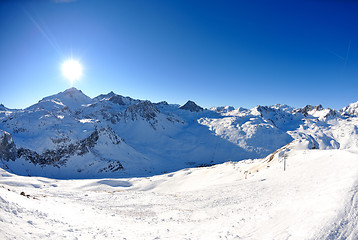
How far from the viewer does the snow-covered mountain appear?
74.1m

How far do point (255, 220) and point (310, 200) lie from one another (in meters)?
4.66

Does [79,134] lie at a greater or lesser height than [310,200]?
greater

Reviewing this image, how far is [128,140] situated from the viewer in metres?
142

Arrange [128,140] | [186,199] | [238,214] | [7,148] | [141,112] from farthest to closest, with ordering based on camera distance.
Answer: [141,112] < [128,140] < [7,148] < [186,199] < [238,214]

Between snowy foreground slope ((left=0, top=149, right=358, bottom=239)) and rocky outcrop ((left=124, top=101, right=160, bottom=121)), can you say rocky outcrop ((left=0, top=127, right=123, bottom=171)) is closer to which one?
snowy foreground slope ((left=0, top=149, right=358, bottom=239))

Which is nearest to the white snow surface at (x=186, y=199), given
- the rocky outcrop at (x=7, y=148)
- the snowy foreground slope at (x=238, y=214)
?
the snowy foreground slope at (x=238, y=214)

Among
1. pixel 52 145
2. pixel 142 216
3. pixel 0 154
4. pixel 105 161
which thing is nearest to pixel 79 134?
pixel 52 145

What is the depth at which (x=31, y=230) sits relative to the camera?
10039 mm

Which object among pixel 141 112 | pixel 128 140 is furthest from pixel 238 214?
pixel 141 112

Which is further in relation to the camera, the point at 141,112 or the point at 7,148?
the point at 141,112

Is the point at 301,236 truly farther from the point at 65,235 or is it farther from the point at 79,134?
the point at 79,134

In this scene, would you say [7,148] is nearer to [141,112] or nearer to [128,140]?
[128,140]

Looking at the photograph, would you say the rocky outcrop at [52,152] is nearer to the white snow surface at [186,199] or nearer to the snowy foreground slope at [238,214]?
the white snow surface at [186,199]

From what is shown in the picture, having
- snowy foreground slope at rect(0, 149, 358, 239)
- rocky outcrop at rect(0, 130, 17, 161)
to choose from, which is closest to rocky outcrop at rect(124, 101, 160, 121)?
rocky outcrop at rect(0, 130, 17, 161)
